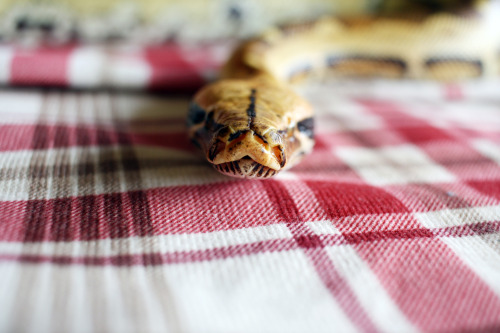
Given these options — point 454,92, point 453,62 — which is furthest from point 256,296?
point 453,62

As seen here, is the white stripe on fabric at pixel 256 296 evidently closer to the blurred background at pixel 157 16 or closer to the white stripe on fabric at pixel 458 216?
the white stripe on fabric at pixel 458 216

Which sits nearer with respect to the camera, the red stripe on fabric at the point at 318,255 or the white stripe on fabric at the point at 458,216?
the red stripe on fabric at the point at 318,255

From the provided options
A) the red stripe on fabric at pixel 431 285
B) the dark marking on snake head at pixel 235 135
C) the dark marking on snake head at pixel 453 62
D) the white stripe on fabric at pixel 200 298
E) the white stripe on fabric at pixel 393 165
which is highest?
the dark marking on snake head at pixel 453 62

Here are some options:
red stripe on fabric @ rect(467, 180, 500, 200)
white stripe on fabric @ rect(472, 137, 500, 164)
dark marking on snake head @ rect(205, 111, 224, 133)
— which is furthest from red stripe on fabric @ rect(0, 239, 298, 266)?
white stripe on fabric @ rect(472, 137, 500, 164)

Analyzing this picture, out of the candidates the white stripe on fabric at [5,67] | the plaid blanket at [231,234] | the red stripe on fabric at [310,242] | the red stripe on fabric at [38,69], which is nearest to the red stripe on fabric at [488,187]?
the plaid blanket at [231,234]

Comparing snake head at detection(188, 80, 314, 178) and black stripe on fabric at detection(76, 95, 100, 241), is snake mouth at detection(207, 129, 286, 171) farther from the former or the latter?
black stripe on fabric at detection(76, 95, 100, 241)

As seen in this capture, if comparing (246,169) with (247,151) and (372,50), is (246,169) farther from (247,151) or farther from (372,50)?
(372,50)
